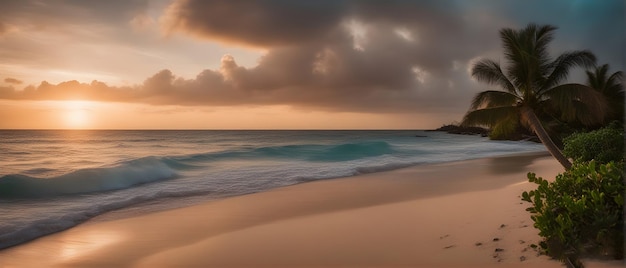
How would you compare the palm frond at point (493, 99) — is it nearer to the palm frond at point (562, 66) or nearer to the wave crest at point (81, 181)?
the palm frond at point (562, 66)

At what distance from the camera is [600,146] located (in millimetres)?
10938

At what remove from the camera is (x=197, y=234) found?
284 inches

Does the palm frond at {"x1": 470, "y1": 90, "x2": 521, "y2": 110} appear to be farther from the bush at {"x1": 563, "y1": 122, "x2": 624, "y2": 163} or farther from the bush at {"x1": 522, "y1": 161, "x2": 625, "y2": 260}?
the bush at {"x1": 522, "y1": 161, "x2": 625, "y2": 260}

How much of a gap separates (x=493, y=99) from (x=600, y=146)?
321 centimetres

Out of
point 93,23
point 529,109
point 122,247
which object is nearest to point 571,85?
point 529,109

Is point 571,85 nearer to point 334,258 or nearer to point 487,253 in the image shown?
point 487,253

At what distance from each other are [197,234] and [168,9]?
34.7 ft

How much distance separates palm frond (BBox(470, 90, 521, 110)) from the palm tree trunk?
471mm

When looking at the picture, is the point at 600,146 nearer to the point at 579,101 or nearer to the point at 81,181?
the point at 579,101

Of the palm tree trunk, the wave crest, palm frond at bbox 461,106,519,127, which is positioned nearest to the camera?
the palm tree trunk

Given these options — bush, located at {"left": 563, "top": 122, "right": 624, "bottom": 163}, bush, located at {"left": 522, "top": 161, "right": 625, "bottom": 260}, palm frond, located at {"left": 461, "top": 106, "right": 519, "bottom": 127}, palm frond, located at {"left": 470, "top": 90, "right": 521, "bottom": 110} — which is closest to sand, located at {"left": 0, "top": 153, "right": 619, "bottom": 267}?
bush, located at {"left": 522, "top": 161, "right": 625, "bottom": 260}

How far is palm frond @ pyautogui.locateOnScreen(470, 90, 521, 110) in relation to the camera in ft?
42.3

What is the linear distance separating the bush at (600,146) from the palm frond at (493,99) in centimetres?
220

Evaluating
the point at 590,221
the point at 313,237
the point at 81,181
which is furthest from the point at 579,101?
the point at 81,181
